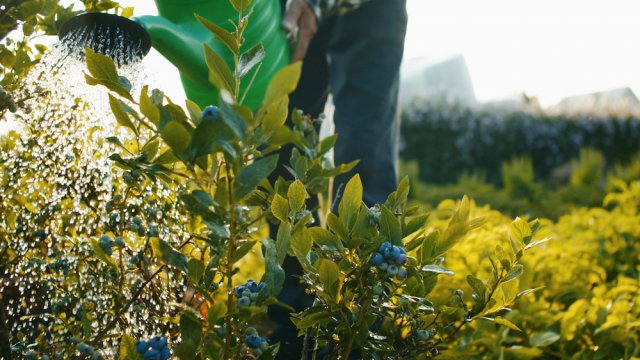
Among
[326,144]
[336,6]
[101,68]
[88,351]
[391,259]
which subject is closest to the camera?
[101,68]

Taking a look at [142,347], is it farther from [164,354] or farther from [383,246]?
[383,246]

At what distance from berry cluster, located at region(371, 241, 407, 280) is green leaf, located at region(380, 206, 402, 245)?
0.03 m

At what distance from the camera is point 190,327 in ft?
2.83

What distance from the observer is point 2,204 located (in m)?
1.39

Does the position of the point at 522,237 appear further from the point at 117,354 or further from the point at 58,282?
the point at 58,282

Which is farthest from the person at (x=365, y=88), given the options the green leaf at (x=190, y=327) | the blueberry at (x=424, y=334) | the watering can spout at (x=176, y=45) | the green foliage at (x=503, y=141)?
the green foliage at (x=503, y=141)

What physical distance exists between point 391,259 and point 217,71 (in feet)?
1.27

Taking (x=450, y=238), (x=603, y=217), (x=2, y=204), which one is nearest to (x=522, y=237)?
(x=450, y=238)

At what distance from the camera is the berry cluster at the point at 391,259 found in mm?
948

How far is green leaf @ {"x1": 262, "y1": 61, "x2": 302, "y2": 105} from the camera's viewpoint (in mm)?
749

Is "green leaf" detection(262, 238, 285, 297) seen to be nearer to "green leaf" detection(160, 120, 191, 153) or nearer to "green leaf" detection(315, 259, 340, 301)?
"green leaf" detection(315, 259, 340, 301)

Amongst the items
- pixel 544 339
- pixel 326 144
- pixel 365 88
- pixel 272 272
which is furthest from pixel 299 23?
pixel 272 272

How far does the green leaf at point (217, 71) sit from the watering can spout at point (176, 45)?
2.86 ft

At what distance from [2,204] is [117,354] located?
441mm
